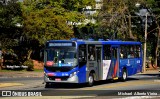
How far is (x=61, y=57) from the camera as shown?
25594mm

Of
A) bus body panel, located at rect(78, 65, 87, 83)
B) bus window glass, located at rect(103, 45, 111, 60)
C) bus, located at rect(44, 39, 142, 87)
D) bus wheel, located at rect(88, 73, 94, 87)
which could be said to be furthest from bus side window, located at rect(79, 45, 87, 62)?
bus window glass, located at rect(103, 45, 111, 60)

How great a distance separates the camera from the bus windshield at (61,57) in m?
25.4

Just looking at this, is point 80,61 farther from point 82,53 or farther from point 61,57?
point 61,57

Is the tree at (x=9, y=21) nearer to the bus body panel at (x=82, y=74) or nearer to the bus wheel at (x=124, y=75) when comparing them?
the bus wheel at (x=124, y=75)

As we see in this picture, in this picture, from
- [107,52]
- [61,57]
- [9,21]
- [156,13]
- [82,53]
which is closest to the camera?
[61,57]

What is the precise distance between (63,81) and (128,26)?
37.9 meters

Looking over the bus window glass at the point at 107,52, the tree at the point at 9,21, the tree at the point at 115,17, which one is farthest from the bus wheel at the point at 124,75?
the tree at the point at 115,17

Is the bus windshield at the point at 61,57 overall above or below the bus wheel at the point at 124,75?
above

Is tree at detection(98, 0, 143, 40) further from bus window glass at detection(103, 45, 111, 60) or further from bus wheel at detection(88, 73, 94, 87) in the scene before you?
bus wheel at detection(88, 73, 94, 87)

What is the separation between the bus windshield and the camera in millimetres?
25422

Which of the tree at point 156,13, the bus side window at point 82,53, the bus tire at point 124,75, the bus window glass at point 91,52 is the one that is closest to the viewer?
the bus side window at point 82,53

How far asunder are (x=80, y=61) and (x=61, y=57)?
45.4 inches

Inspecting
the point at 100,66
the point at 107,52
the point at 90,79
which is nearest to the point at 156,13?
the point at 107,52

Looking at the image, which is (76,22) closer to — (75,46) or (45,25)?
(45,25)
